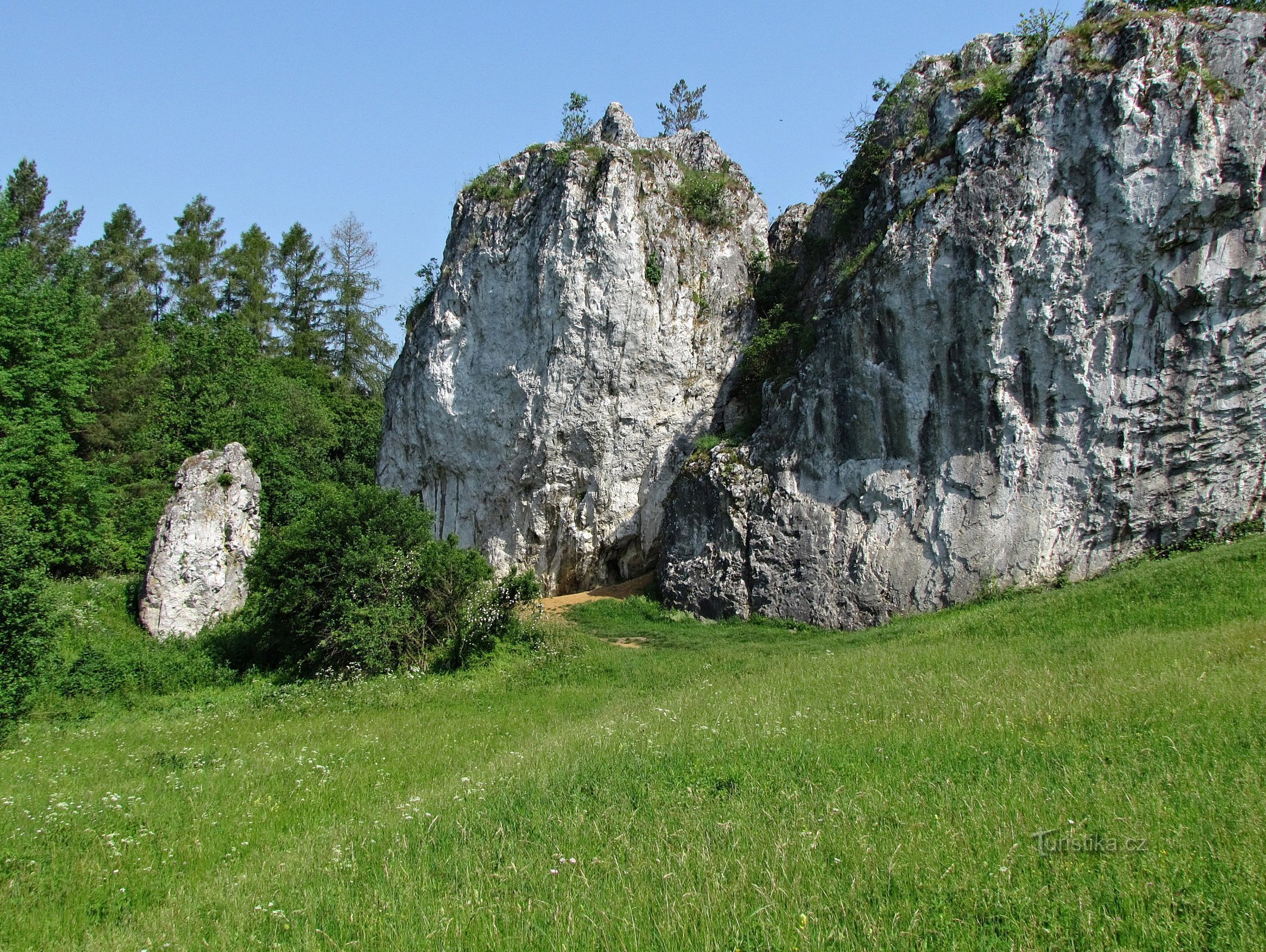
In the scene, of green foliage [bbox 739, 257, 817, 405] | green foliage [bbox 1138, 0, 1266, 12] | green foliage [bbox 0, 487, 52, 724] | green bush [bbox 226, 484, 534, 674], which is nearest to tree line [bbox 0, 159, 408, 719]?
green foliage [bbox 0, 487, 52, 724]

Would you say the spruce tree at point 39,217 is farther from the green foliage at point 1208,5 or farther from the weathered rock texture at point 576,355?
the green foliage at point 1208,5

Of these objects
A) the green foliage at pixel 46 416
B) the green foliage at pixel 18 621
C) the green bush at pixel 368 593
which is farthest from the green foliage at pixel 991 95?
the green foliage at pixel 46 416

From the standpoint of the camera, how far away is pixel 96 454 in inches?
1071

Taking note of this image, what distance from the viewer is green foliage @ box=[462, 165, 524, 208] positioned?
28.2m

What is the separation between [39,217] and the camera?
35.2 meters

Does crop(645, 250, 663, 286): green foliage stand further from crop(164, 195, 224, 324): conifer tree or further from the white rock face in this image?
crop(164, 195, 224, 324): conifer tree

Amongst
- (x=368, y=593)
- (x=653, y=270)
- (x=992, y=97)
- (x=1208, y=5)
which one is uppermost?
(x=1208, y=5)

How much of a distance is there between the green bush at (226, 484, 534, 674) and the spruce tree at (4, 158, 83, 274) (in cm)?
2440

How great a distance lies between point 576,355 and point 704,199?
7246mm

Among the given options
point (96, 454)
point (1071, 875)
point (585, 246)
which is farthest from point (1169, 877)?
point (96, 454)

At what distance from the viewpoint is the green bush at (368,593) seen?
56.3 feet

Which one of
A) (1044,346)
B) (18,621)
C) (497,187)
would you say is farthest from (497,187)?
(18,621)

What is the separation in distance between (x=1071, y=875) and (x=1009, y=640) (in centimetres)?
951

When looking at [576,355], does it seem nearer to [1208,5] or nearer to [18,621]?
[18,621]
